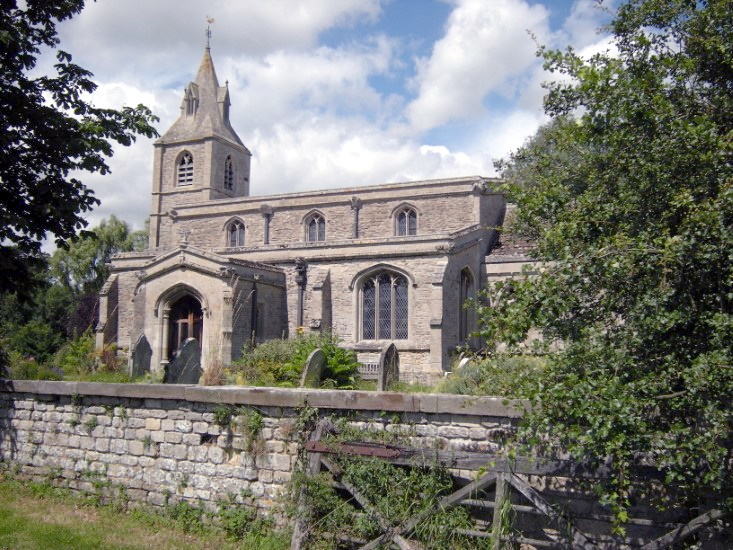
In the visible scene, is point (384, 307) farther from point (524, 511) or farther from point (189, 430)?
point (524, 511)

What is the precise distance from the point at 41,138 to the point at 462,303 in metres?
15.0

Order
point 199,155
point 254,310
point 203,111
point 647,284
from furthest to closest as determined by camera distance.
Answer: point 203,111, point 199,155, point 254,310, point 647,284

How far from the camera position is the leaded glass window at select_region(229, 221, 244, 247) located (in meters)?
30.6

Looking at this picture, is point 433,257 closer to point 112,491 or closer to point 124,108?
point 124,108

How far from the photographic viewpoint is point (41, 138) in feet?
34.2

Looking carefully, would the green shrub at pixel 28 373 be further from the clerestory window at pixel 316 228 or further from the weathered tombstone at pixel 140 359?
the clerestory window at pixel 316 228

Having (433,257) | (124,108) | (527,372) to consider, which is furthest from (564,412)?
(433,257)

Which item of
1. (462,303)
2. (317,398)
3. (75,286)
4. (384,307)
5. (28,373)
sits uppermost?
(75,286)

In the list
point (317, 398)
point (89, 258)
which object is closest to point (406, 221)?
point (317, 398)

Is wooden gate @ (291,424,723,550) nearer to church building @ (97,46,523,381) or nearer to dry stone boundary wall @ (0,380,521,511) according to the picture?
dry stone boundary wall @ (0,380,521,511)

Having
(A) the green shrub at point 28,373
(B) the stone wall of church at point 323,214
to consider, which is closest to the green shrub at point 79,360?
(A) the green shrub at point 28,373

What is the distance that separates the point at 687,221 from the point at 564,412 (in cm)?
182

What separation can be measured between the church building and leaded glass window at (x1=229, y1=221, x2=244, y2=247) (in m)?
0.21

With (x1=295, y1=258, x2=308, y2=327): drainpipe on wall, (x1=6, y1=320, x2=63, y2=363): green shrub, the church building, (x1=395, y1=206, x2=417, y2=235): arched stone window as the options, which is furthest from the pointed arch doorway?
(x1=395, y1=206, x2=417, y2=235): arched stone window
